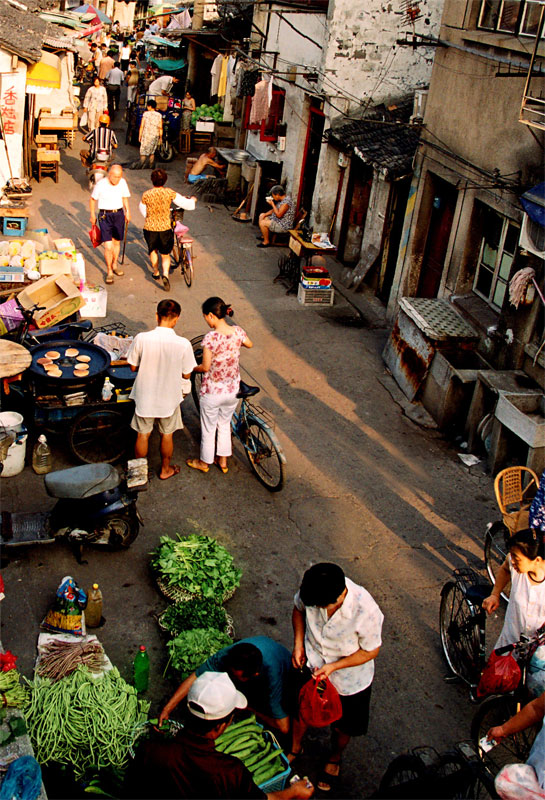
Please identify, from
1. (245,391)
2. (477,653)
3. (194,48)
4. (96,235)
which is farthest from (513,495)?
(194,48)

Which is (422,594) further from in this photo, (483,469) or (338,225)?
(338,225)

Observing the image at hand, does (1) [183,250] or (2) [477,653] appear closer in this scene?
(2) [477,653]

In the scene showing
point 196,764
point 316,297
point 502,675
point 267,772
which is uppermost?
point 196,764

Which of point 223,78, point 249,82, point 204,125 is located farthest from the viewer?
point 204,125

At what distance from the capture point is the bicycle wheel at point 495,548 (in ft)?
24.8

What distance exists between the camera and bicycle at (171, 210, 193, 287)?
46.7ft

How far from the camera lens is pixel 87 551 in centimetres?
755

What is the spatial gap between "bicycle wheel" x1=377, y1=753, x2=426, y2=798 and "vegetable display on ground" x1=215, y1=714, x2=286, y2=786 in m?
0.67

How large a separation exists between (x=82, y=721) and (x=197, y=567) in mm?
1964

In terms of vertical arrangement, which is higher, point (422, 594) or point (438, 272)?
point (438, 272)

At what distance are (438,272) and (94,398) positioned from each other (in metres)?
6.52

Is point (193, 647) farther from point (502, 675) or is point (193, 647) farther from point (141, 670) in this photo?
point (502, 675)

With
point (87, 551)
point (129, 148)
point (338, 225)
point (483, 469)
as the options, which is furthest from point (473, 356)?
point (129, 148)

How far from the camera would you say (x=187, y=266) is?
1440 centimetres
